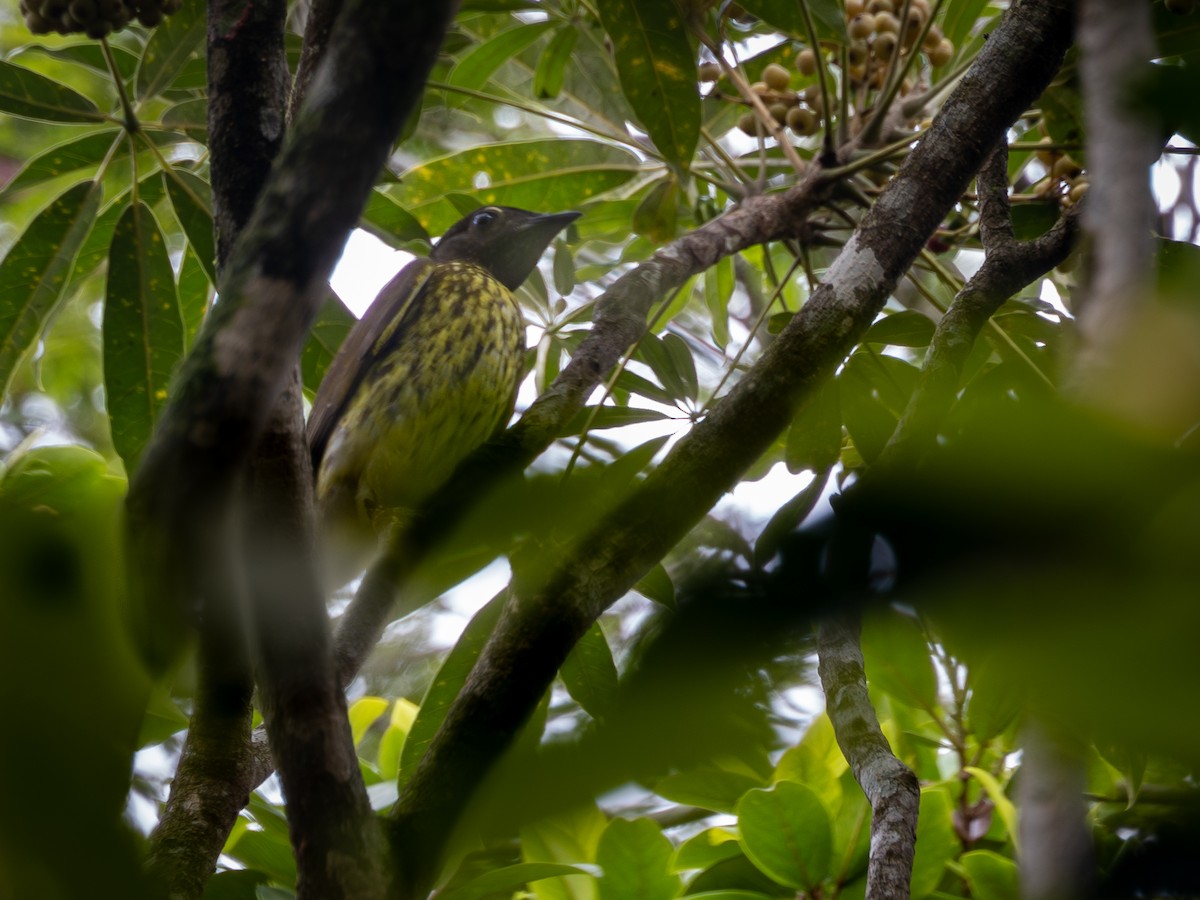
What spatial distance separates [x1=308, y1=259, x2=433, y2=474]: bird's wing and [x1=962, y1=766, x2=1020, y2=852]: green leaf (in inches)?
74.5

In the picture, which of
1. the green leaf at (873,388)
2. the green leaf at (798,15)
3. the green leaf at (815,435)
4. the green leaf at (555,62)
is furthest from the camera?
the green leaf at (555,62)

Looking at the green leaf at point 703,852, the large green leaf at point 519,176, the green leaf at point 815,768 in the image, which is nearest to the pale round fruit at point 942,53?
the large green leaf at point 519,176

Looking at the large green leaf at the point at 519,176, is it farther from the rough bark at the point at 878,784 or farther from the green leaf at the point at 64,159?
the rough bark at the point at 878,784

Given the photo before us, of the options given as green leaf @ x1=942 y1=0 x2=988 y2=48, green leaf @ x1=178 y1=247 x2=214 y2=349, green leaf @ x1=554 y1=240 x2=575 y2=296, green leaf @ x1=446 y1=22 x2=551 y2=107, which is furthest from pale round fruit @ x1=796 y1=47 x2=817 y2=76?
green leaf @ x1=178 y1=247 x2=214 y2=349

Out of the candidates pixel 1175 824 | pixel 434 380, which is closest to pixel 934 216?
pixel 1175 824

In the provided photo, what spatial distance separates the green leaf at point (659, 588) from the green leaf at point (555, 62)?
2031 mm

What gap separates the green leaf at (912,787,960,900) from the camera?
1.74m

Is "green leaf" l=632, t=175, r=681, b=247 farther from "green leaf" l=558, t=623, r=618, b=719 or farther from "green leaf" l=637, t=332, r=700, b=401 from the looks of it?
"green leaf" l=558, t=623, r=618, b=719

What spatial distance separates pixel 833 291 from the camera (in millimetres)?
1700

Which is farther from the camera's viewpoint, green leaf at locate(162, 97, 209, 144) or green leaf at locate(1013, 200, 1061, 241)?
green leaf at locate(162, 97, 209, 144)

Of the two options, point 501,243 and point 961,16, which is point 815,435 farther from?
point 501,243

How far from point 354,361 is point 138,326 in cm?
78

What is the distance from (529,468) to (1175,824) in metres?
0.32

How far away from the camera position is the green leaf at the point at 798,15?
7.49 feet
